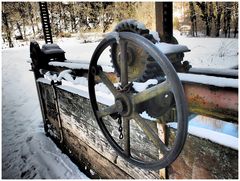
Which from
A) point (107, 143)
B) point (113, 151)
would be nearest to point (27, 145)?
point (107, 143)

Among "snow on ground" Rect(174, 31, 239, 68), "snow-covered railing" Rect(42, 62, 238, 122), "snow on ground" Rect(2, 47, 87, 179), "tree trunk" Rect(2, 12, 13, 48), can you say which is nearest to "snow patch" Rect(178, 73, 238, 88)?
"snow-covered railing" Rect(42, 62, 238, 122)

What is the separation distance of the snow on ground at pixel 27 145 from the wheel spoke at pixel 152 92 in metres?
3.00

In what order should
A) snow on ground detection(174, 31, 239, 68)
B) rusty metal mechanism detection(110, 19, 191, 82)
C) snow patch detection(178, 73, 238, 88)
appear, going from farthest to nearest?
1. snow on ground detection(174, 31, 239, 68)
2. rusty metal mechanism detection(110, 19, 191, 82)
3. snow patch detection(178, 73, 238, 88)

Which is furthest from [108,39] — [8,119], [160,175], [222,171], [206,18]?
[206,18]

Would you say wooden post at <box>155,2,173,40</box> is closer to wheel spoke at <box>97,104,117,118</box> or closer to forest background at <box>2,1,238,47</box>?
wheel spoke at <box>97,104,117,118</box>

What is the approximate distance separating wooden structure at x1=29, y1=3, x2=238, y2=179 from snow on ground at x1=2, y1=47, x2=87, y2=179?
0.26m

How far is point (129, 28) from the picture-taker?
6.56 feet

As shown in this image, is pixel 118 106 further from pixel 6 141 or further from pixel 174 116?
pixel 6 141

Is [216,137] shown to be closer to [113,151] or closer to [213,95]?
[213,95]

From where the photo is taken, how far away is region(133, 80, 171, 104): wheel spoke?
1.59 meters

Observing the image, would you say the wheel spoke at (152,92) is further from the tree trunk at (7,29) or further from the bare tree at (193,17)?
the tree trunk at (7,29)

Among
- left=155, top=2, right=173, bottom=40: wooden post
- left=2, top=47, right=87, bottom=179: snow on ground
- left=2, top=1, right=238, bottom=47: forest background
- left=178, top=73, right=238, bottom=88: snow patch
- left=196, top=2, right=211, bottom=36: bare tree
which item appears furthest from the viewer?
left=196, top=2, right=211, bottom=36: bare tree

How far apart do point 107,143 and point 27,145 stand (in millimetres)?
2754

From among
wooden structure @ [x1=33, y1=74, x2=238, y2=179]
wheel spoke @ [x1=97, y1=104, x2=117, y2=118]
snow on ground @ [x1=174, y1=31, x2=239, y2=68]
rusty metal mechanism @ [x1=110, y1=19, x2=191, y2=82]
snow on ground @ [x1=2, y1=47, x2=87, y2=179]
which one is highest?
rusty metal mechanism @ [x1=110, y1=19, x2=191, y2=82]
